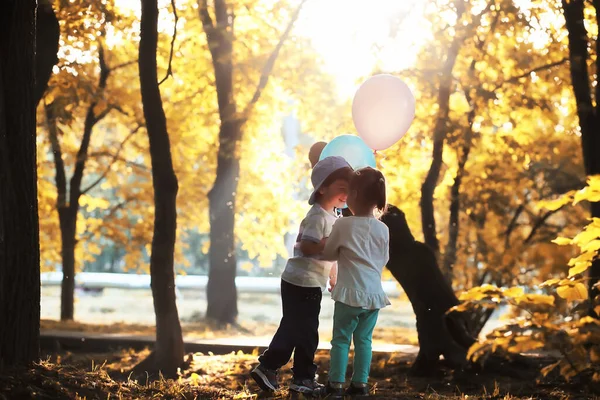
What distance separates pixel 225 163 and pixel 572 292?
13833 mm

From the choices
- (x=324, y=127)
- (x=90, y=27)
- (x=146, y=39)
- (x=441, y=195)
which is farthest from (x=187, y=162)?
(x=146, y=39)

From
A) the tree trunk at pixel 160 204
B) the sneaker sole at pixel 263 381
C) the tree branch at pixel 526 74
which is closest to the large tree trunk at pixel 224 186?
the tree branch at pixel 526 74

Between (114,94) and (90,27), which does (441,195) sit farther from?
(90,27)

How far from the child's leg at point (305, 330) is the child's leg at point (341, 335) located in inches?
14.4

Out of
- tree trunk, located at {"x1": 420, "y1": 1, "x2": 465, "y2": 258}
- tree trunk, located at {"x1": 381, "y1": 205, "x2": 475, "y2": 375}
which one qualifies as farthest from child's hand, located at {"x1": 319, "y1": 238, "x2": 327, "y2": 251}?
tree trunk, located at {"x1": 420, "y1": 1, "x2": 465, "y2": 258}

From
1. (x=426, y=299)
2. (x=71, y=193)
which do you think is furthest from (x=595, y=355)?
(x=71, y=193)

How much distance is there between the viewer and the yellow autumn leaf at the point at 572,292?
13.9 feet

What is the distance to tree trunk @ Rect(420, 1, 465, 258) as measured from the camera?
13867 millimetres

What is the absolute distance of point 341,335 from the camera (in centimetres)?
563

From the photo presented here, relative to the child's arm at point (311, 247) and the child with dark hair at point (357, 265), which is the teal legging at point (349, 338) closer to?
the child with dark hair at point (357, 265)

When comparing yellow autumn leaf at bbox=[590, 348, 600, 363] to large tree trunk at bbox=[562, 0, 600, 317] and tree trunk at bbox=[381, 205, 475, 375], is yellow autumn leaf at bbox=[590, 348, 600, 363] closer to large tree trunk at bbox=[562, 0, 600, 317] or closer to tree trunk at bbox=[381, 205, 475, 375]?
Answer: tree trunk at bbox=[381, 205, 475, 375]

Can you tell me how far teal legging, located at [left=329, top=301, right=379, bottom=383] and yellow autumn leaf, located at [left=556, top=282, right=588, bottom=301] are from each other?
1.58 meters

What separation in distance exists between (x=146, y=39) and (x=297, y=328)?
14.6 feet

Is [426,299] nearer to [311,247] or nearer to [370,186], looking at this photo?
[311,247]
